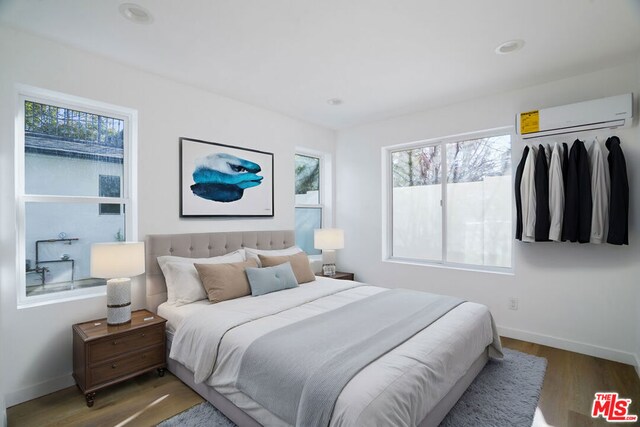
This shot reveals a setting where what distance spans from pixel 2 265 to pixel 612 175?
15.3 feet

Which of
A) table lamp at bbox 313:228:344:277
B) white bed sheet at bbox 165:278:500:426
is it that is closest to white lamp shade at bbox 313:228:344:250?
table lamp at bbox 313:228:344:277

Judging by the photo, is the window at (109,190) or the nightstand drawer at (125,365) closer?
the nightstand drawer at (125,365)

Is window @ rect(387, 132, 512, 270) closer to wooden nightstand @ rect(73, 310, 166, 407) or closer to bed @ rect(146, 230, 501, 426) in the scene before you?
bed @ rect(146, 230, 501, 426)

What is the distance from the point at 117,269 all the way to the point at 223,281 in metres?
0.77

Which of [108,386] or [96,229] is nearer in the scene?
[108,386]

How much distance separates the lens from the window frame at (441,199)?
3478 millimetres

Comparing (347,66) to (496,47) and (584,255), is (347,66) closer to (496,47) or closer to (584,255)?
(496,47)

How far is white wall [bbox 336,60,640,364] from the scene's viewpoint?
2740mm

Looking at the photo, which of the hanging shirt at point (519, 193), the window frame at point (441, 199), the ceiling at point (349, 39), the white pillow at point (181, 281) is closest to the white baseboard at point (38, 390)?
the white pillow at point (181, 281)

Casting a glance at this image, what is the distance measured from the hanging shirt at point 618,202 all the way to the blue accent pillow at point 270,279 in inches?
109

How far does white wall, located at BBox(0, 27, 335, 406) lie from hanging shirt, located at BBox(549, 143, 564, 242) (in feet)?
9.52

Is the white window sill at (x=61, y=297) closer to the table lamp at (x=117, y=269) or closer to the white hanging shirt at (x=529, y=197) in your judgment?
the table lamp at (x=117, y=269)

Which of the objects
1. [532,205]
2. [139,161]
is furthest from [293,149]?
[532,205]

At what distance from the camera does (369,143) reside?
14.5ft
